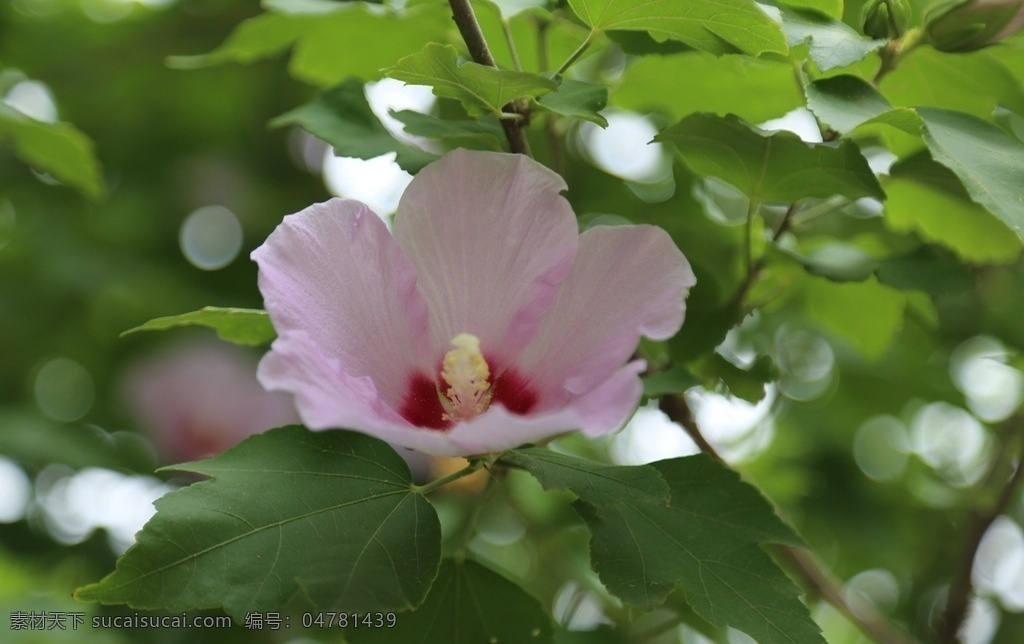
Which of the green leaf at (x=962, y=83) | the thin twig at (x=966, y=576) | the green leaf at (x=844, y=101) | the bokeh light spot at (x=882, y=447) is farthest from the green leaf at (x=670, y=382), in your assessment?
the bokeh light spot at (x=882, y=447)

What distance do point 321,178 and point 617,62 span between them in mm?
780

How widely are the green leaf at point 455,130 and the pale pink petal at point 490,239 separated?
3.3 inches

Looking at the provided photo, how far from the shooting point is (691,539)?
0.89 m

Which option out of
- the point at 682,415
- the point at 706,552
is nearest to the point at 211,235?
the point at 682,415

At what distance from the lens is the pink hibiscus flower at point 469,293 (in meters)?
0.78

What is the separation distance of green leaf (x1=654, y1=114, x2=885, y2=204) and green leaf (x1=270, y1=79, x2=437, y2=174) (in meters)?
0.24

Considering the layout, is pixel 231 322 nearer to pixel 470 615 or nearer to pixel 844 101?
pixel 470 615

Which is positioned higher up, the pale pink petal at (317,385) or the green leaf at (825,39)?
the green leaf at (825,39)

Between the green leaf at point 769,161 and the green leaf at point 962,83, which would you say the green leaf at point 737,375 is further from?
the green leaf at point 962,83

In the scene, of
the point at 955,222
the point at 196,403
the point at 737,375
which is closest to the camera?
the point at 737,375

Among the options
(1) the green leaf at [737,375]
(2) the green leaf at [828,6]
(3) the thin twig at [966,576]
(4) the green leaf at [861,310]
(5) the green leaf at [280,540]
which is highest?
(2) the green leaf at [828,6]

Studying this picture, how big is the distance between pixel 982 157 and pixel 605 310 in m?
0.36

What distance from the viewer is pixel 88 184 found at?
1436 millimetres

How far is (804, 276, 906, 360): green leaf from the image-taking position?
142 cm
